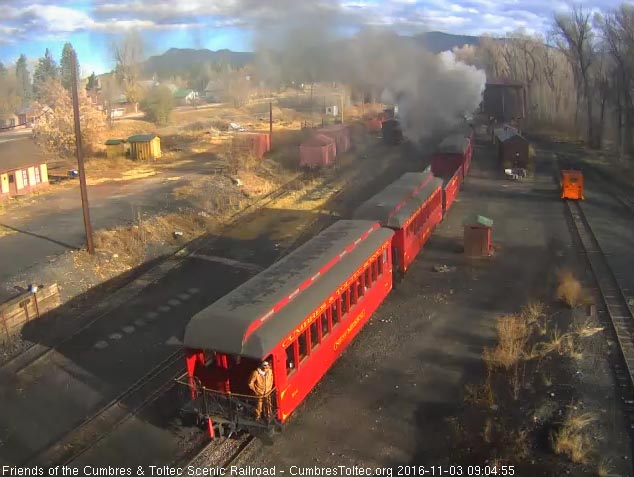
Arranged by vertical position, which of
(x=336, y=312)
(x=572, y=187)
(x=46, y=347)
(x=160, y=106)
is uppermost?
(x=160, y=106)

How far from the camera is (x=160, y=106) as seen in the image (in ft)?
249

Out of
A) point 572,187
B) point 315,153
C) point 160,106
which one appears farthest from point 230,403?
point 160,106

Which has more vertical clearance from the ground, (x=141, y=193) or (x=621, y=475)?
(x=141, y=193)

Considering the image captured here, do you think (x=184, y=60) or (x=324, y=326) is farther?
(x=184, y=60)

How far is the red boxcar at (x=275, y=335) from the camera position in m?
10.1

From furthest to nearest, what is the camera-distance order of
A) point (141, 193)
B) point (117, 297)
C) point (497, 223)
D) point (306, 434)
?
1. point (141, 193)
2. point (497, 223)
3. point (117, 297)
4. point (306, 434)

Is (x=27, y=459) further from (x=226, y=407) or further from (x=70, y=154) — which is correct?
(x=70, y=154)

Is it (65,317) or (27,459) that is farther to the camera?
(65,317)

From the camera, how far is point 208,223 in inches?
1094

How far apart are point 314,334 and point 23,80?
541ft

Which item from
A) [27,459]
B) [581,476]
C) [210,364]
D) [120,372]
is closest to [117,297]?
[120,372]

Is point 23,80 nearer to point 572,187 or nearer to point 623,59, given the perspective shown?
point 623,59

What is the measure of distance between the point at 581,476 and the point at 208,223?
830 inches
